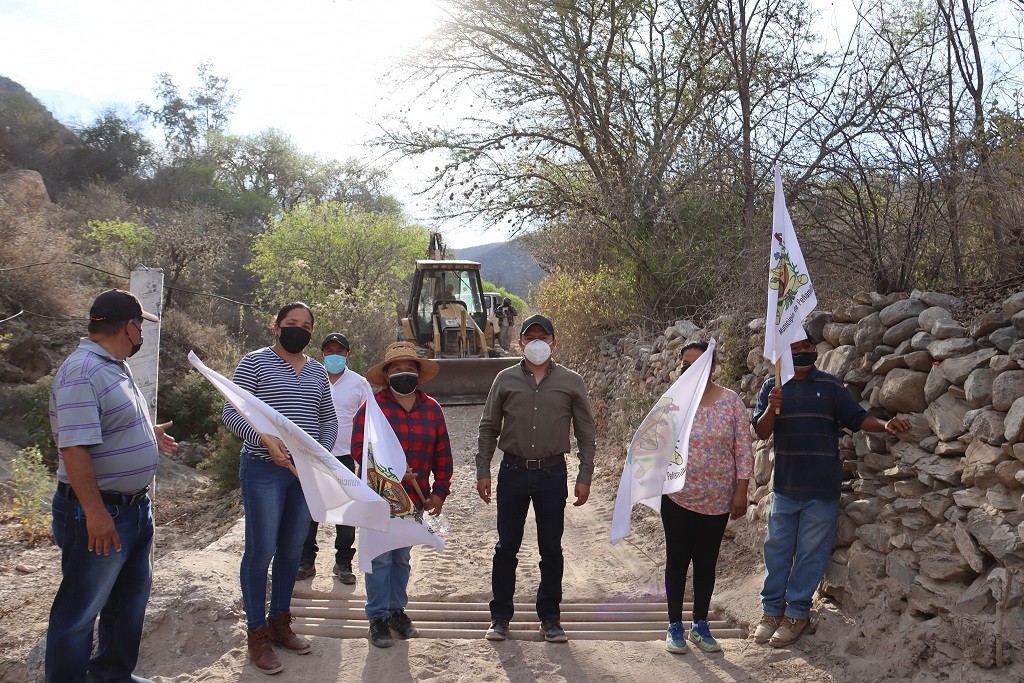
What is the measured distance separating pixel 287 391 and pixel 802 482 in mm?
3009

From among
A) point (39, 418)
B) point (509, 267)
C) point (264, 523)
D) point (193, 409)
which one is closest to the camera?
point (264, 523)

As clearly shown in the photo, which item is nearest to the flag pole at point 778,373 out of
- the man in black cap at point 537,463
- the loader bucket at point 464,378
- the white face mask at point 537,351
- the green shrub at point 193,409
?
the man in black cap at point 537,463

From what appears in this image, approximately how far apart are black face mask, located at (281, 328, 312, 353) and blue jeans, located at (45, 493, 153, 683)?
44.3 inches

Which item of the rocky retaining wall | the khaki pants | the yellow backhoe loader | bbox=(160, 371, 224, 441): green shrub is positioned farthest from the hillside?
the rocky retaining wall

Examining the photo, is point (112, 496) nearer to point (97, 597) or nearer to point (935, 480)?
point (97, 597)

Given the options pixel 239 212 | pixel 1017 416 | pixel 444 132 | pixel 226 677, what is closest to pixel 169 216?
pixel 239 212

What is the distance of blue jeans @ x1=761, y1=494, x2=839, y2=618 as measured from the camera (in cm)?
454

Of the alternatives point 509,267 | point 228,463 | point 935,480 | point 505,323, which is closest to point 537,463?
point 935,480

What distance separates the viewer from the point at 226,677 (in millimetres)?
4109

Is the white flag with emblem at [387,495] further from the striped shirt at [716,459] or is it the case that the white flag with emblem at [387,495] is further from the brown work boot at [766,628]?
the brown work boot at [766,628]

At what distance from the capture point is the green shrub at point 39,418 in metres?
12.4

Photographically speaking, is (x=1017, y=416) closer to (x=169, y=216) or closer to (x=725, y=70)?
(x=725, y=70)

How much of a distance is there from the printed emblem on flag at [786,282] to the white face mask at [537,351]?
1352mm

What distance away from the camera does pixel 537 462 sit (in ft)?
15.3
